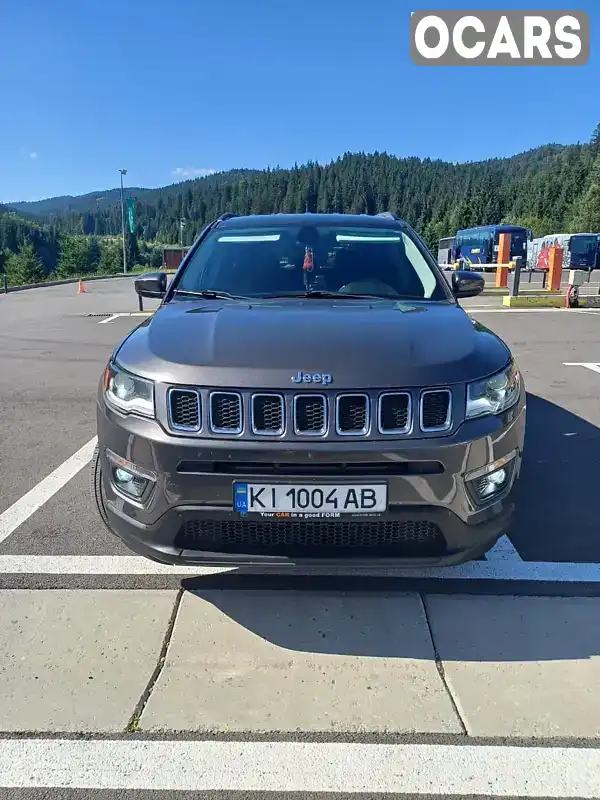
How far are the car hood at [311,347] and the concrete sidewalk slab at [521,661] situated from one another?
110 cm

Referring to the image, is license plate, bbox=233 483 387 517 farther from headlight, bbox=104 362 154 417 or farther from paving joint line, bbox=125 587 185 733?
paving joint line, bbox=125 587 185 733

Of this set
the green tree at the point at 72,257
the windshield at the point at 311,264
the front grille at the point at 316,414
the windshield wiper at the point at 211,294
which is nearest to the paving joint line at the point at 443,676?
the front grille at the point at 316,414

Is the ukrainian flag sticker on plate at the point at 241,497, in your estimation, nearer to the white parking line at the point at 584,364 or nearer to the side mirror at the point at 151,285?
the side mirror at the point at 151,285

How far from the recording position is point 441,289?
3.82m

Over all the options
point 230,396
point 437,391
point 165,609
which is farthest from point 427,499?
point 165,609

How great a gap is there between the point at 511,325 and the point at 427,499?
12.2 metres

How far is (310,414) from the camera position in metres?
2.46

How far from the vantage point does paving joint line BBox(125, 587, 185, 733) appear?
2254mm

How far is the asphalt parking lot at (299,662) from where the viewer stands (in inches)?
82.0

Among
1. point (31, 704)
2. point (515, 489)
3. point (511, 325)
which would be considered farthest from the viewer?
point (511, 325)

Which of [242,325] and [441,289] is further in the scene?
[441,289]

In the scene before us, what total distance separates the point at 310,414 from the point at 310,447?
0.43 feet

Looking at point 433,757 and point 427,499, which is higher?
point 427,499

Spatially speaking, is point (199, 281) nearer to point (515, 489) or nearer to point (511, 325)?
point (515, 489)
